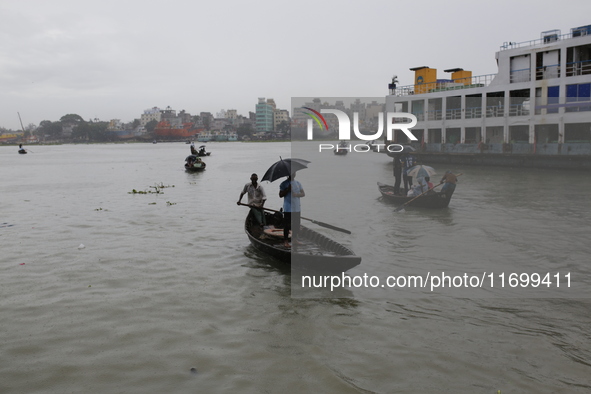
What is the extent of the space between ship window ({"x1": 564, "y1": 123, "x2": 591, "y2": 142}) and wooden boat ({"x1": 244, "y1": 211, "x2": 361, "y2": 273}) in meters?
29.7

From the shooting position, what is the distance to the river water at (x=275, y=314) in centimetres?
579

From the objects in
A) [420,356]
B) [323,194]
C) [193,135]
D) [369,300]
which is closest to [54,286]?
[369,300]

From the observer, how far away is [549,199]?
2167cm

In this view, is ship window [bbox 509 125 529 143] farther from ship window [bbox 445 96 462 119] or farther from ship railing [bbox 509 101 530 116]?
ship window [bbox 445 96 462 119]

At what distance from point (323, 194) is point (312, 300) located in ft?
55.6

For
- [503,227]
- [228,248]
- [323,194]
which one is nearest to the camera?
[228,248]

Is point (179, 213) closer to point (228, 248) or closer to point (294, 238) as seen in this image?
point (228, 248)

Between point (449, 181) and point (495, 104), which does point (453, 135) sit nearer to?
point (495, 104)

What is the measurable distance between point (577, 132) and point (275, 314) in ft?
111

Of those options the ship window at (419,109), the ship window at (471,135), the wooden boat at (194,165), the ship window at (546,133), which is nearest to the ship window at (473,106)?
the ship window at (471,135)

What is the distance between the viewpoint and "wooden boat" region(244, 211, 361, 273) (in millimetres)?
9148

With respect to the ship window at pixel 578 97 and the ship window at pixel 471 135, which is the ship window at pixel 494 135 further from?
the ship window at pixel 578 97

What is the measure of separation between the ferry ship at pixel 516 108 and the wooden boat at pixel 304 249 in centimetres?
2753

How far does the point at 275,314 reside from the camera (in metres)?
7.81
